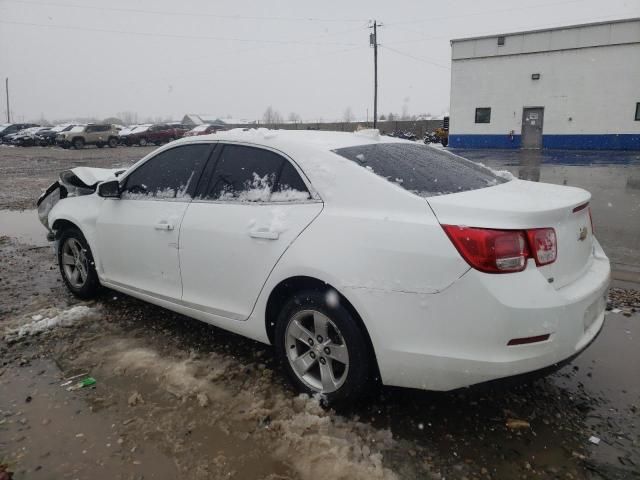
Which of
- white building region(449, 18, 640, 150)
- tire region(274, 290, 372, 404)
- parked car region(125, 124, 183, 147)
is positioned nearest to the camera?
tire region(274, 290, 372, 404)

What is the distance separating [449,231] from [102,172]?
4.42 m

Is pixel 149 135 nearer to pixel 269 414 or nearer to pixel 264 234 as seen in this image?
pixel 264 234

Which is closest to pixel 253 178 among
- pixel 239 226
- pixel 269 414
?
pixel 239 226

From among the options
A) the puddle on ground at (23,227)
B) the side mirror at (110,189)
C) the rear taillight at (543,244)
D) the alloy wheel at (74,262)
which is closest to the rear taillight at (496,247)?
the rear taillight at (543,244)

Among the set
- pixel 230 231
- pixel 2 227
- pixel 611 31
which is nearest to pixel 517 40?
pixel 611 31

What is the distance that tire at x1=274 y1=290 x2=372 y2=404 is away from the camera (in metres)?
2.64

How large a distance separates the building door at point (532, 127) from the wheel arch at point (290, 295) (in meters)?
27.5

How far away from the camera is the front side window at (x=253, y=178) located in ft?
9.96

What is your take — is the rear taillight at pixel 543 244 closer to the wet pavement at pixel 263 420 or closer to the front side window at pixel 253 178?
the wet pavement at pixel 263 420

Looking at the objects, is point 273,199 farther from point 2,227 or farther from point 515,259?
point 2,227

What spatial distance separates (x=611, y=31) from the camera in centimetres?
2386

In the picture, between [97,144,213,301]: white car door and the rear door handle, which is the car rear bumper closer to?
the rear door handle

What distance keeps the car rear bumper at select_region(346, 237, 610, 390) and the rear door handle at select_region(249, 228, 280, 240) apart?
0.63 meters

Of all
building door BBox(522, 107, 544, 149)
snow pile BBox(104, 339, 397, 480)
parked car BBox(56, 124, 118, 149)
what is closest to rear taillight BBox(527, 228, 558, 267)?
snow pile BBox(104, 339, 397, 480)
